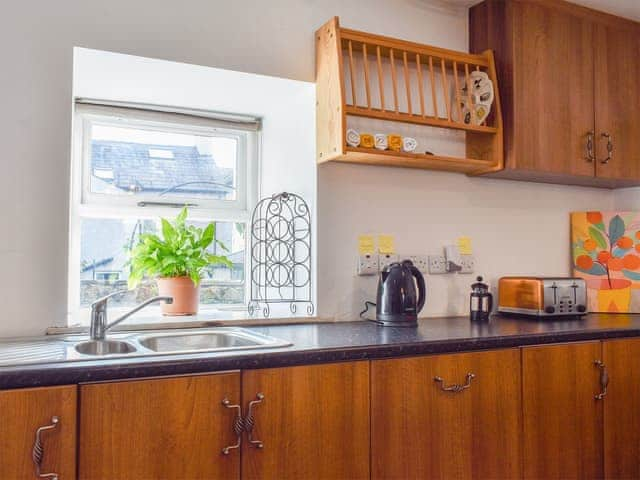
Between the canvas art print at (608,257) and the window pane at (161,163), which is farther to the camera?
the canvas art print at (608,257)

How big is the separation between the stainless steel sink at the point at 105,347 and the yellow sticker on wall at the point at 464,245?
4.83ft

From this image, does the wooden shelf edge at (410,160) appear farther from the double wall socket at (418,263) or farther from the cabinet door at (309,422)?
the cabinet door at (309,422)

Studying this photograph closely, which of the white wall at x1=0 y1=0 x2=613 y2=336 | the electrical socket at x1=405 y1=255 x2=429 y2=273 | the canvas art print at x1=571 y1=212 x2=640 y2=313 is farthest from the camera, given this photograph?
the canvas art print at x1=571 y1=212 x2=640 y2=313

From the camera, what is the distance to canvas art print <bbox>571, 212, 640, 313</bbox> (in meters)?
2.64

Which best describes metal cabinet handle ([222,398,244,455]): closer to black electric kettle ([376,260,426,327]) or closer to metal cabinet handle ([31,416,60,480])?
metal cabinet handle ([31,416,60,480])

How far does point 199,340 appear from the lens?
76.8 inches

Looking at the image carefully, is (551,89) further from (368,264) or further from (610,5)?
(368,264)

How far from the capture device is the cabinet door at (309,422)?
1465 millimetres

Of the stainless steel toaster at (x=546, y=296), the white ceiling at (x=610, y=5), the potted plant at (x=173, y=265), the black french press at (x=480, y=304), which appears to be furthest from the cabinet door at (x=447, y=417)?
the white ceiling at (x=610, y=5)

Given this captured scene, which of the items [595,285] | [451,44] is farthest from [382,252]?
[595,285]

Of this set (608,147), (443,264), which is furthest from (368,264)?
(608,147)

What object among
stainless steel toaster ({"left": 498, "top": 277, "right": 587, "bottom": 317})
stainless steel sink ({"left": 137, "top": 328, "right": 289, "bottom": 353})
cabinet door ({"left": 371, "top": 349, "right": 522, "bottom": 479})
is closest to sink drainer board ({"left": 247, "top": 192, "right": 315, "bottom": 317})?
stainless steel sink ({"left": 137, "top": 328, "right": 289, "bottom": 353})

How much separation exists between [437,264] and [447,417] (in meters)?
0.84

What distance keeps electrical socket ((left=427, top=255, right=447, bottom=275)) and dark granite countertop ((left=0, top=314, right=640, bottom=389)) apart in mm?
210
